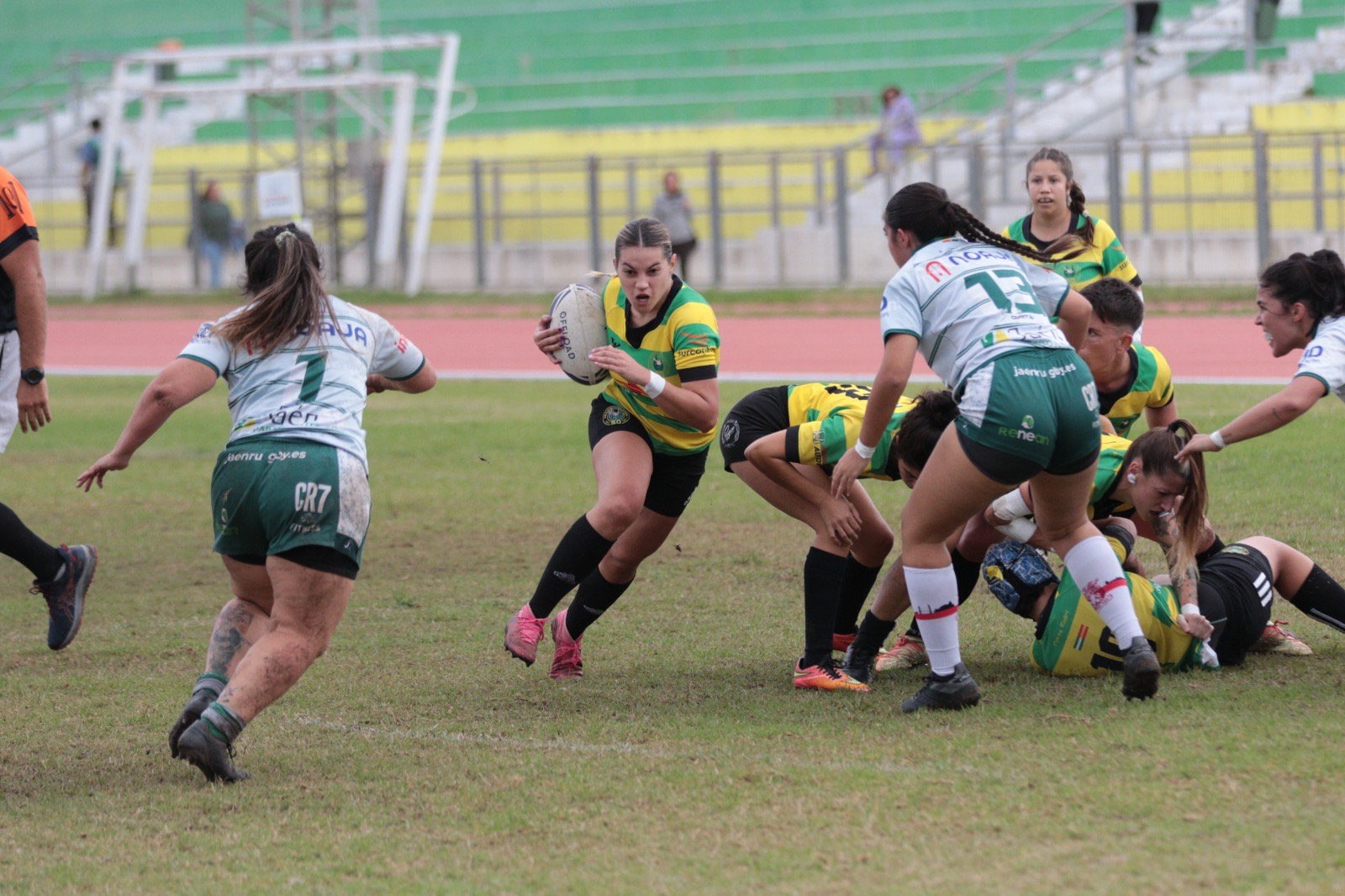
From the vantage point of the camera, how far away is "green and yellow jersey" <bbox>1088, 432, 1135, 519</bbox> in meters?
5.79

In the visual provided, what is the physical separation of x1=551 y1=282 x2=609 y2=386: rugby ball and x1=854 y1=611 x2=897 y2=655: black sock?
1.37 m

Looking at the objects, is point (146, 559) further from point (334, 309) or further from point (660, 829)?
point (660, 829)

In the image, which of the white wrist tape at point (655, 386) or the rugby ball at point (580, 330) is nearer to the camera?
the white wrist tape at point (655, 386)

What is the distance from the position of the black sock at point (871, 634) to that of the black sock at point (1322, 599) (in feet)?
4.81

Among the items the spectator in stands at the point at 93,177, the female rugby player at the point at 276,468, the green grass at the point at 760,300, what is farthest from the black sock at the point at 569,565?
the spectator in stands at the point at 93,177

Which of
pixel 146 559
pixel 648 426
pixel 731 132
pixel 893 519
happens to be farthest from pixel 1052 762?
pixel 731 132

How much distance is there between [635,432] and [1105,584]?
1.85 m

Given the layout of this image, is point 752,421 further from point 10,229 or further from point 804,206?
point 804,206

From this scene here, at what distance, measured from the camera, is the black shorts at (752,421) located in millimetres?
6048

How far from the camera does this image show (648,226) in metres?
5.93

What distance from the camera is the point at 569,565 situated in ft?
19.8

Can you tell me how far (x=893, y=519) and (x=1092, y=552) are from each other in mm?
3811

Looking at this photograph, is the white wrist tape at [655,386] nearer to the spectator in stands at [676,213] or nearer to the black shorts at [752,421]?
the black shorts at [752,421]

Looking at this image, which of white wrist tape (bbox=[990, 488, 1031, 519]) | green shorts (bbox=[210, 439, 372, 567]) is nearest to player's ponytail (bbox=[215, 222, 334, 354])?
green shorts (bbox=[210, 439, 372, 567])
